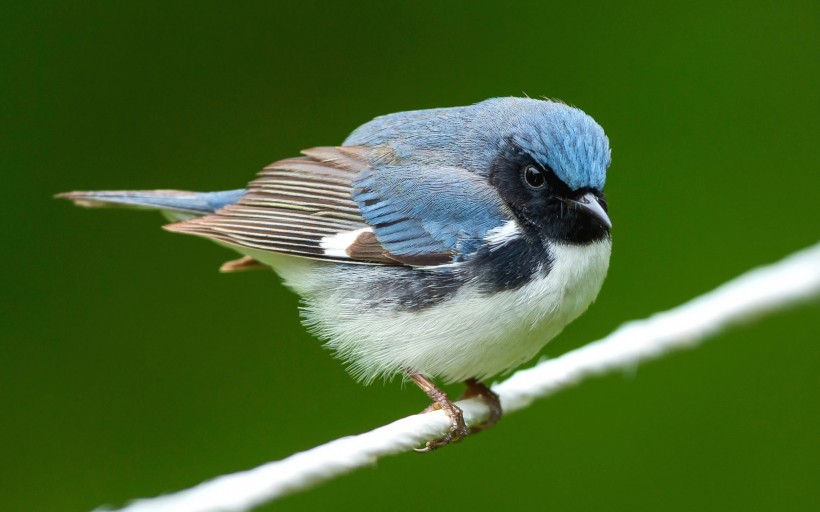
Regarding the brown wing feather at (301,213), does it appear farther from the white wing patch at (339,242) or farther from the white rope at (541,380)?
the white rope at (541,380)

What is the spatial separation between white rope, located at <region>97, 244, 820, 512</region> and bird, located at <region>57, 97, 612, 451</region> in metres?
0.17

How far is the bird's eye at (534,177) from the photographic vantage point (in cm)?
272

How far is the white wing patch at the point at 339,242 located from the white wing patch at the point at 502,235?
0.36 meters

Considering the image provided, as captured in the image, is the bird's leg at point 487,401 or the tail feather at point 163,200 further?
the tail feather at point 163,200

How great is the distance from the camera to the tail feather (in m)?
3.16

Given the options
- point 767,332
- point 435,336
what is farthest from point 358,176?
point 767,332

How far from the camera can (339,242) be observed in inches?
112

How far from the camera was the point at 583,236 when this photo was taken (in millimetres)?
2682

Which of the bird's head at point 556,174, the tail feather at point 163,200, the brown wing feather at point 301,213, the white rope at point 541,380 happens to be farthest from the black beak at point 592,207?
the tail feather at point 163,200

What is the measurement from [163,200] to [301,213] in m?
0.54

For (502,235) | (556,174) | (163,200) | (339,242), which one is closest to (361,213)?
(339,242)

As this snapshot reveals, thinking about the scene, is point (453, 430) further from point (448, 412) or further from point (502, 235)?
point (502, 235)

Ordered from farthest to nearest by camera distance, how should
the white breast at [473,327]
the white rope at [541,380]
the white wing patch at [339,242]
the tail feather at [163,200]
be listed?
the tail feather at [163,200]
the white wing patch at [339,242]
the white breast at [473,327]
the white rope at [541,380]

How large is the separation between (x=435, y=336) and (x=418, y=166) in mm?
500
